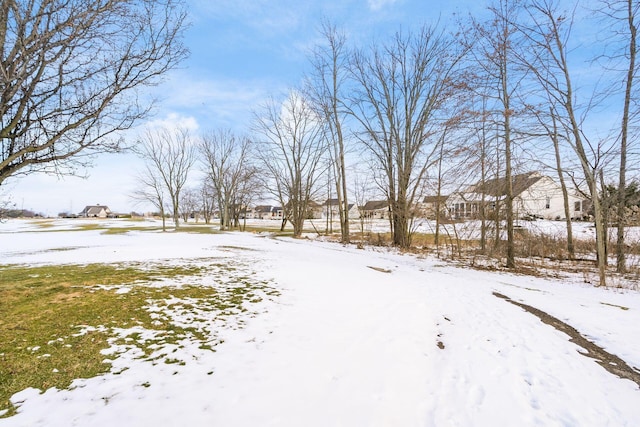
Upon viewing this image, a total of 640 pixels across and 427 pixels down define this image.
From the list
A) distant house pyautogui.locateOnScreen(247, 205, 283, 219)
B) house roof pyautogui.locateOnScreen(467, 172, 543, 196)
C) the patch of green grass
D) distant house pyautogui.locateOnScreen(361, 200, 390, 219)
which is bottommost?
the patch of green grass

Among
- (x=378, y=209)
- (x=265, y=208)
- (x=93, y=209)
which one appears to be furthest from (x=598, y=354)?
(x=93, y=209)

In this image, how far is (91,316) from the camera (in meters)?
4.17

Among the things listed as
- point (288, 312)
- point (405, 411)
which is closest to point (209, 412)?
point (405, 411)

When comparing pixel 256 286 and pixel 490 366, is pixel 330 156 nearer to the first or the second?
pixel 256 286

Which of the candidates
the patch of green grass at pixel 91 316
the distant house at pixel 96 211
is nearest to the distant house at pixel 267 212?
the distant house at pixel 96 211

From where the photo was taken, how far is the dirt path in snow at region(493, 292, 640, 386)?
321cm

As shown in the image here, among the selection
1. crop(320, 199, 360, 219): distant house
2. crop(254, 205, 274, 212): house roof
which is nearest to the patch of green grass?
crop(320, 199, 360, 219): distant house

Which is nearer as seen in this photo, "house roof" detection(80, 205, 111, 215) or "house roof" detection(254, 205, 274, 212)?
"house roof" detection(80, 205, 111, 215)

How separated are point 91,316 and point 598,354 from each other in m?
7.08

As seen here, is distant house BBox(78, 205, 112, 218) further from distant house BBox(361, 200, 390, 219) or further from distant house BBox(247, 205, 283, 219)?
distant house BBox(361, 200, 390, 219)

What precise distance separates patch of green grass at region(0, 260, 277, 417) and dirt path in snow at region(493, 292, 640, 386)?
15.6 ft

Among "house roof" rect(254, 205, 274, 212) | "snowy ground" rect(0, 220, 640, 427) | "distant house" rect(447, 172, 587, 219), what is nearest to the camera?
"snowy ground" rect(0, 220, 640, 427)

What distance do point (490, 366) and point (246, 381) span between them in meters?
2.76

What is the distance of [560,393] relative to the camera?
280 centimetres
